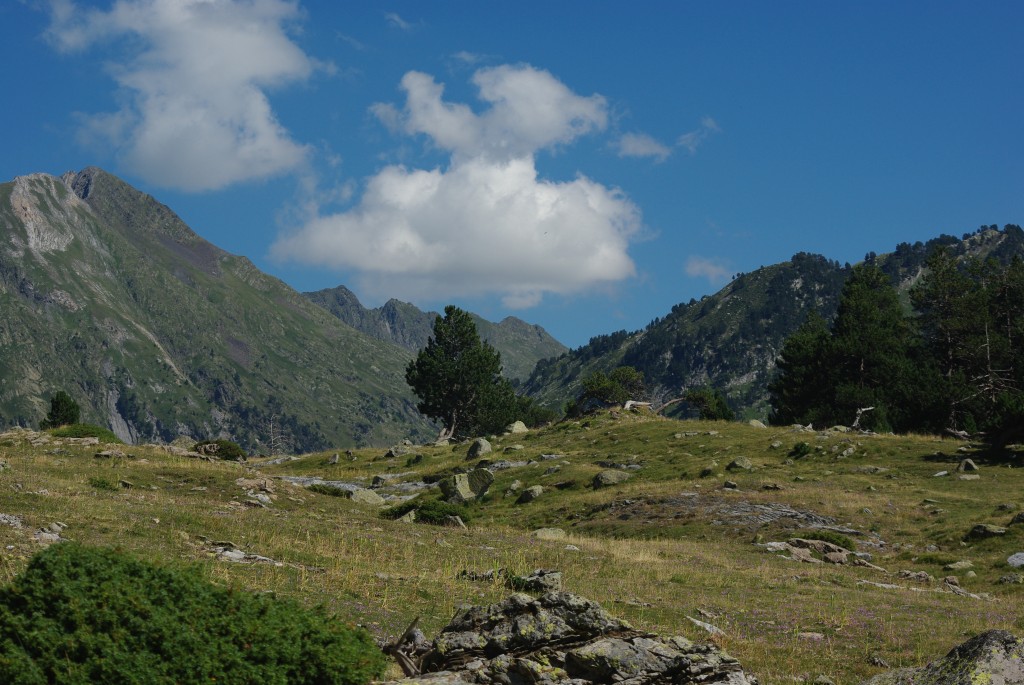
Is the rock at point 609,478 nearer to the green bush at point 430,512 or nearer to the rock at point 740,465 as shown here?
the rock at point 740,465

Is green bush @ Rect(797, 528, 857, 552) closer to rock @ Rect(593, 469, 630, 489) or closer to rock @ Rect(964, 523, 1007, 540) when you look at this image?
rock @ Rect(964, 523, 1007, 540)

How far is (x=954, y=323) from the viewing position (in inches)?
3755

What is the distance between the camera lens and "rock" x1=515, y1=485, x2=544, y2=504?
5162 cm

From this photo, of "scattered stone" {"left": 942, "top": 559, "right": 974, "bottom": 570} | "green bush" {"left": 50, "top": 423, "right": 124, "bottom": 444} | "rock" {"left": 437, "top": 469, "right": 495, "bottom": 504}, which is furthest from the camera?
"green bush" {"left": 50, "top": 423, "right": 124, "bottom": 444}

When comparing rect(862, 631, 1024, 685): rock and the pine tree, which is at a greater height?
the pine tree

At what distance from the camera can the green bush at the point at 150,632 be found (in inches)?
378

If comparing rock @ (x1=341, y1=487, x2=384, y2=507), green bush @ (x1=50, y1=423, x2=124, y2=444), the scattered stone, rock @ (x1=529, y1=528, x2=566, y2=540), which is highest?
green bush @ (x1=50, y1=423, x2=124, y2=444)

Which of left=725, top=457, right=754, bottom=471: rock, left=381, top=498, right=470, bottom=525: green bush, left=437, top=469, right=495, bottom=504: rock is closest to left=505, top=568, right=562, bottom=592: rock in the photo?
left=381, top=498, right=470, bottom=525: green bush

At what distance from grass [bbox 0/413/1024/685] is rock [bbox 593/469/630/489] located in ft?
2.72

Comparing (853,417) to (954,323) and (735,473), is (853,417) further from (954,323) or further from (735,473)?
(735,473)

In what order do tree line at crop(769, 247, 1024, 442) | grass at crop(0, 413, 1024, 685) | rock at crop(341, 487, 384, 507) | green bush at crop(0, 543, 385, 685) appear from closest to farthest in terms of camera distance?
green bush at crop(0, 543, 385, 685) → grass at crop(0, 413, 1024, 685) → rock at crop(341, 487, 384, 507) → tree line at crop(769, 247, 1024, 442)

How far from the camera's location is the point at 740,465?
52.1 metres

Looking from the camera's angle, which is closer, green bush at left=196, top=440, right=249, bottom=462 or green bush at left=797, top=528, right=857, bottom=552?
green bush at left=797, top=528, right=857, bottom=552

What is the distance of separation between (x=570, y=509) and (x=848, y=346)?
5967cm
